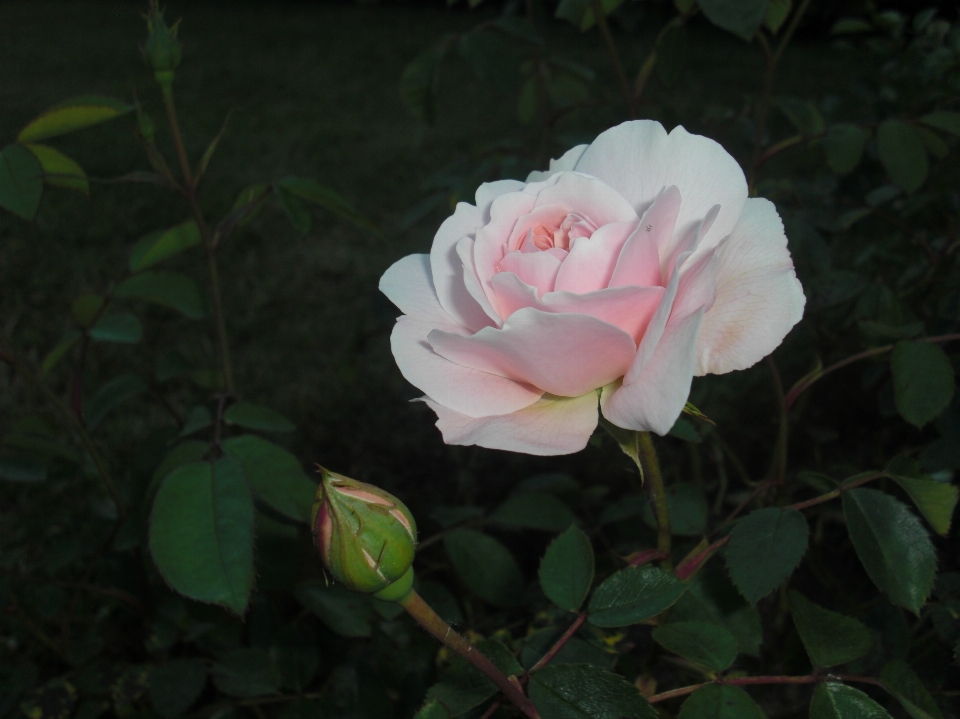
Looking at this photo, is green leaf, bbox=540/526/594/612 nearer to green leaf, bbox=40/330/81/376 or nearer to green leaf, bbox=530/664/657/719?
green leaf, bbox=530/664/657/719

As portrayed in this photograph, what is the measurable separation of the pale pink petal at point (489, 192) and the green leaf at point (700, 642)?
0.86ft

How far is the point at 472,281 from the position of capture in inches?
16.0

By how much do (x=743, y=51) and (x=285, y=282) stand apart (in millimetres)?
3228

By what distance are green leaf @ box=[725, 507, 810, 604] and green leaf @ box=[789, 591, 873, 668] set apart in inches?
1.4

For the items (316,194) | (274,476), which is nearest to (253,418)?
(274,476)

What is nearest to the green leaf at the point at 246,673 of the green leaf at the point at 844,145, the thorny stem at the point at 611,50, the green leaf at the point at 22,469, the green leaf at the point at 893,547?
the green leaf at the point at 22,469

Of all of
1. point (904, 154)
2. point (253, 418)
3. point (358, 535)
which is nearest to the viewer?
point (358, 535)

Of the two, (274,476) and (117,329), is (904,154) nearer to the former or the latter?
(274,476)

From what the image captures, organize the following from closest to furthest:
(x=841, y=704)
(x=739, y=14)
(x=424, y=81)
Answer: (x=841, y=704)
(x=739, y=14)
(x=424, y=81)

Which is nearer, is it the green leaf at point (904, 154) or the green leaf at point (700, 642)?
the green leaf at point (700, 642)

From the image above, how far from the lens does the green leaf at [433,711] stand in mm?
382

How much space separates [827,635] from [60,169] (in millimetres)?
679

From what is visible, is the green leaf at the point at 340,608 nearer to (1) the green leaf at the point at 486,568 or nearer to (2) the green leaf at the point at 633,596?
(1) the green leaf at the point at 486,568

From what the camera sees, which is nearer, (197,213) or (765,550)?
(765,550)
